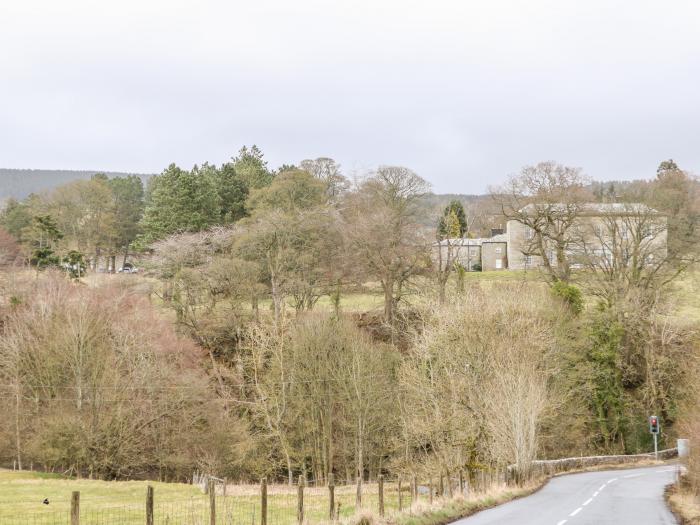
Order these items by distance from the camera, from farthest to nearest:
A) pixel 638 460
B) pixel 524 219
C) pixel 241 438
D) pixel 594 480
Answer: pixel 524 219 → pixel 638 460 → pixel 241 438 → pixel 594 480

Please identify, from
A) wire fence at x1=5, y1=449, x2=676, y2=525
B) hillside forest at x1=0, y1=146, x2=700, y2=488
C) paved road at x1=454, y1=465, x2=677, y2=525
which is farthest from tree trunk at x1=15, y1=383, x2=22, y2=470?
paved road at x1=454, y1=465, x2=677, y2=525

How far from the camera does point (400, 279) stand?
64188mm

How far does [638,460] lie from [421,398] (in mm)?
25917

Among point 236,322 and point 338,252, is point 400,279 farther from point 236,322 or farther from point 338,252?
point 236,322

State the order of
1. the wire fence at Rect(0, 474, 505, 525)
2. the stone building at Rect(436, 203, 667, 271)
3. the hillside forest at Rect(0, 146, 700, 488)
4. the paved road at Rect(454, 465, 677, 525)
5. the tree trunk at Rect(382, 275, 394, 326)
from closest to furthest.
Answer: the paved road at Rect(454, 465, 677, 525) → the wire fence at Rect(0, 474, 505, 525) → the hillside forest at Rect(0, 146, 700, 488) → the tree trunk at Rect(382, 275, 394, 326) → the stone building at Rect(436, 203, 667, 271)

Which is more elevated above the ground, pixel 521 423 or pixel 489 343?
pixel 489 343

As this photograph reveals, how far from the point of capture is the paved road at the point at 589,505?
21609mm

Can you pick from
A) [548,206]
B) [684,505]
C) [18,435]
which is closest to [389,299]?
[548,206]

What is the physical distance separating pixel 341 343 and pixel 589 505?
1152 inches

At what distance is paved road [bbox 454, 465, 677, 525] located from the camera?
70.9 ft

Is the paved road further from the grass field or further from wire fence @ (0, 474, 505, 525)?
the grass field

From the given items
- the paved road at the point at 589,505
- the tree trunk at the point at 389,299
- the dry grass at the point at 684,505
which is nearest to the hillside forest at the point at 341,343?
the tree trunk at the point at 389,299

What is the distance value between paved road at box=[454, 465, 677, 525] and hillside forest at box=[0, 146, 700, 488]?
331cm

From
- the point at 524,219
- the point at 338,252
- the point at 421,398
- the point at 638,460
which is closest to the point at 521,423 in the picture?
the point at 421,398
